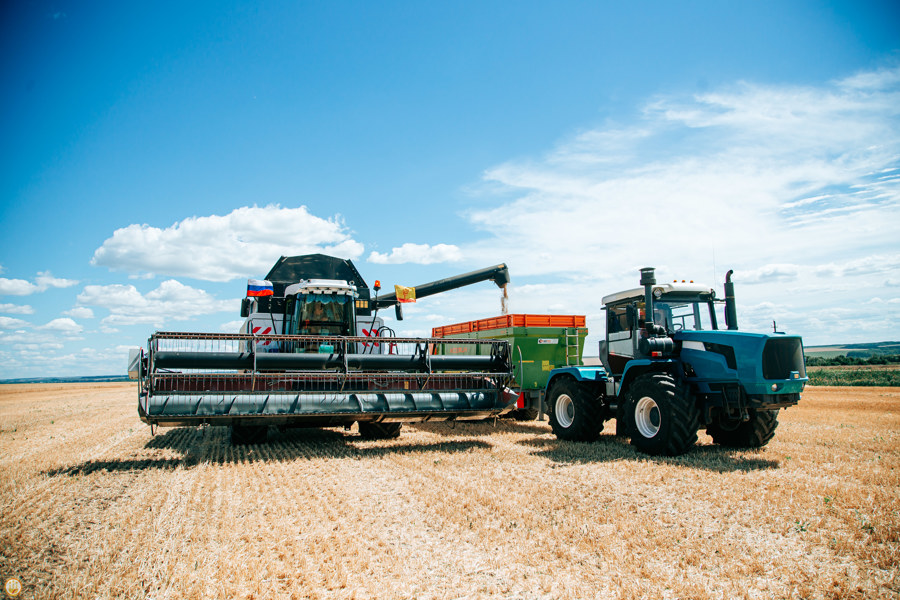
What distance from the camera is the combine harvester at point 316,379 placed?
7.48 metres

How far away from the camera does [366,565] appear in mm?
3799

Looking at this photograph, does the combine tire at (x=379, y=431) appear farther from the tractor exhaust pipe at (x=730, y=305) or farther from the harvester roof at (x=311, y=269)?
the tractor exhaust pipe at (x=730, y=305)

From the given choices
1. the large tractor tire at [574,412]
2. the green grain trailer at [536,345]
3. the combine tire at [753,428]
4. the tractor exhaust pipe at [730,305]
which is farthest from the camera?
the green grain trailer at [536,345]

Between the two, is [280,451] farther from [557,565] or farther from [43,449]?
[557,565]

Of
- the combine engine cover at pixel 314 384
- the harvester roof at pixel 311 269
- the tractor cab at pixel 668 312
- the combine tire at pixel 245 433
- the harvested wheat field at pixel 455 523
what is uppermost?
the harvester roof at pixel 311 269

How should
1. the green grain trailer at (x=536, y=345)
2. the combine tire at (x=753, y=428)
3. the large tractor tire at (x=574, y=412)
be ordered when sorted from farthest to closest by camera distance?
the green grain trailer at (x=536, y=345) → the large tractor tire at (x=574, y=412) → the combine tire at (x=753, y=428)

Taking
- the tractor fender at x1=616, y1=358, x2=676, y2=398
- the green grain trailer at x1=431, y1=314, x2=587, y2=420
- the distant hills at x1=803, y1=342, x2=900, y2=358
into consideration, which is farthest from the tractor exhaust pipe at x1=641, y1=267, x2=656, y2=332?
the distant hills at x1=803, y1=342, x2=900, y2=358

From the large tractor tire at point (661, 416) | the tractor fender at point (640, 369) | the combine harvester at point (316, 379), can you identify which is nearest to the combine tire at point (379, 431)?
the combine harvester at point (316, 379)

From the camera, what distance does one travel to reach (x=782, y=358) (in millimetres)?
7375

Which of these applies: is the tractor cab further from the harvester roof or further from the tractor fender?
the harvester roof

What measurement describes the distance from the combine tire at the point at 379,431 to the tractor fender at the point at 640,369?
3.92 meters

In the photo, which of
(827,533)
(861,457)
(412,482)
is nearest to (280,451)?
(412,482)

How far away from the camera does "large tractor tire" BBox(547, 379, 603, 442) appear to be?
8984 mm

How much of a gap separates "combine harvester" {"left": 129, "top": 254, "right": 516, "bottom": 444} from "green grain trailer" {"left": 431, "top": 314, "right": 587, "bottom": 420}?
8.62 feet
